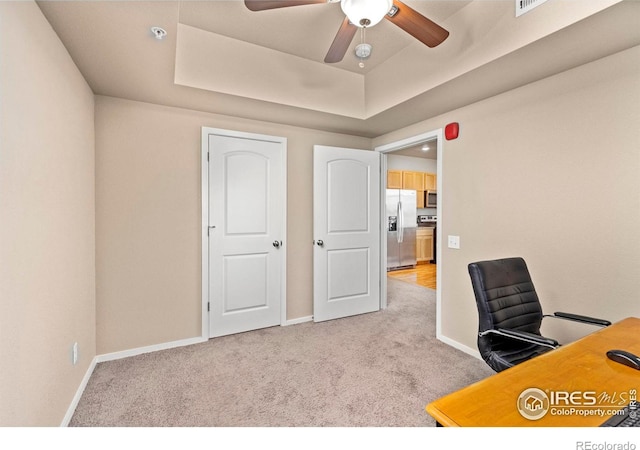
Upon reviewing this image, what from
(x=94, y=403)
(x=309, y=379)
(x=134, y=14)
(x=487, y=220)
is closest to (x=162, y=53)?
(x=134, y=14)

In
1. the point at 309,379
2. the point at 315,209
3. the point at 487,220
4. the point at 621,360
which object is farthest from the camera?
the point at 315,209

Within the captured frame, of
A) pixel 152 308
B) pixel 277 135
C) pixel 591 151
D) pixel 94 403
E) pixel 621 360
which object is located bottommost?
pixel 94 403

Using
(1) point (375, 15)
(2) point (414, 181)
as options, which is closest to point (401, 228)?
(2) point (414, 181)

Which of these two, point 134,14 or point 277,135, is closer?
point 134,14

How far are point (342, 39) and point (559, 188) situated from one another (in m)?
1.81

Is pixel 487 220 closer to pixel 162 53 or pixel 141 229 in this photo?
pixel 162 53

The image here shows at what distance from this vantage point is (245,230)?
309cm

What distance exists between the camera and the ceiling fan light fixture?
4.25ft

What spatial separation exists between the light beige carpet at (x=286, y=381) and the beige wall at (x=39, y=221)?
372mm

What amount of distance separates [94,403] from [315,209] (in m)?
2.48

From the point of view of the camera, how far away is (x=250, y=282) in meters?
3.13

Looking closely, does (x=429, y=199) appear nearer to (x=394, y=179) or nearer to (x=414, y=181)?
(x=414, y=181)

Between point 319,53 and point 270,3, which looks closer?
point 270,3

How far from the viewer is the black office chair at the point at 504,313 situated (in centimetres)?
165
